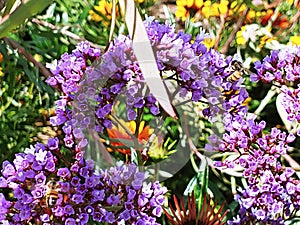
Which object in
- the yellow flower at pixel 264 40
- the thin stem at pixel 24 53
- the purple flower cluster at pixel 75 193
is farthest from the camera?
the yellow flower at pixel 264 40

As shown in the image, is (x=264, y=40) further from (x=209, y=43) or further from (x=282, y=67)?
(x=282, y=67)

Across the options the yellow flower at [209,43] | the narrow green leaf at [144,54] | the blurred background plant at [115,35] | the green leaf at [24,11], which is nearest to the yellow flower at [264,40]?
the blurred background plant at [115,35]

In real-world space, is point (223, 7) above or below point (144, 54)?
below

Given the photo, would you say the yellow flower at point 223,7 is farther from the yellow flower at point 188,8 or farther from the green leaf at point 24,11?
the green leaf at point 24,11

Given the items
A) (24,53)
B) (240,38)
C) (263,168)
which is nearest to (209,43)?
(240,38)

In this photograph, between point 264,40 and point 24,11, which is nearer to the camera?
point 24,11

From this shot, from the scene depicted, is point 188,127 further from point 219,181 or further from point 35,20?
point 35,20

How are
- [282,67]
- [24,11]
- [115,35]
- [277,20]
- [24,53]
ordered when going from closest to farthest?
[24,11] → [282,67] → [24,53] → [115,35] → [277,20]
